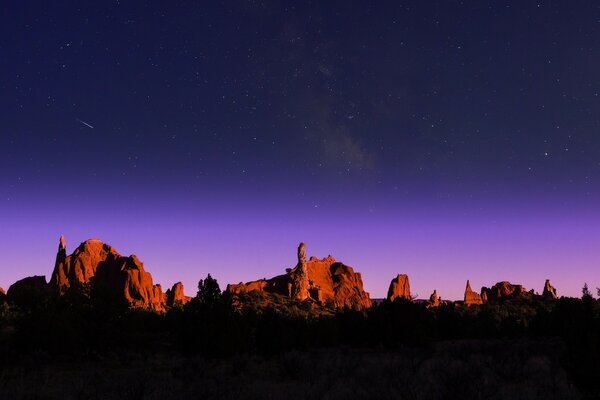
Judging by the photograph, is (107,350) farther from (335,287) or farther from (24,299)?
(335,287)

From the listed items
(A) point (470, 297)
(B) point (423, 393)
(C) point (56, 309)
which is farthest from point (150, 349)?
(A) point (470, 297)

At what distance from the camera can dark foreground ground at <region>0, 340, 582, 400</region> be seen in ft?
34.8

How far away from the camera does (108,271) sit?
110 m

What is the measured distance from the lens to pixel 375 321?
2930 cm

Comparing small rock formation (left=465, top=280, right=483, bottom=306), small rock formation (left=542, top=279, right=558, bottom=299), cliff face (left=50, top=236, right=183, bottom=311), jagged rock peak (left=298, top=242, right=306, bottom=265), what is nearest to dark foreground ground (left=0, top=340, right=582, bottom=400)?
cliff face (left=50, top=236, right=183, bottom=311)

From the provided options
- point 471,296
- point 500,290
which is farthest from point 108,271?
point 500,290

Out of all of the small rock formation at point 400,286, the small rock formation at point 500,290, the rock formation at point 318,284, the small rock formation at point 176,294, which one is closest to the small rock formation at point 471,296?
the small rock formation at point 500,290

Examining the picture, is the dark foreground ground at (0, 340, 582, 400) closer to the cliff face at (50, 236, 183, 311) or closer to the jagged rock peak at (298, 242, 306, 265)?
the cliff face at (50, 236, 183, 311)

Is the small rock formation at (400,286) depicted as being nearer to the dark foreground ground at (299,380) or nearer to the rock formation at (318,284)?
the rock formation at (318,284)

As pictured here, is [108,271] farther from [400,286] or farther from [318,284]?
[400,286]

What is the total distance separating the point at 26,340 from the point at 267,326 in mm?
12914

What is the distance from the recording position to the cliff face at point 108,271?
329 feet

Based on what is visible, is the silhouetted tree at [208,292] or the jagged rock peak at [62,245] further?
the jagged rock peak at [62,245]

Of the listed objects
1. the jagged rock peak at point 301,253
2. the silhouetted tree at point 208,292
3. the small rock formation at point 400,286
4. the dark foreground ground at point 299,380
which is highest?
the jagged rock peak at point 301,253
